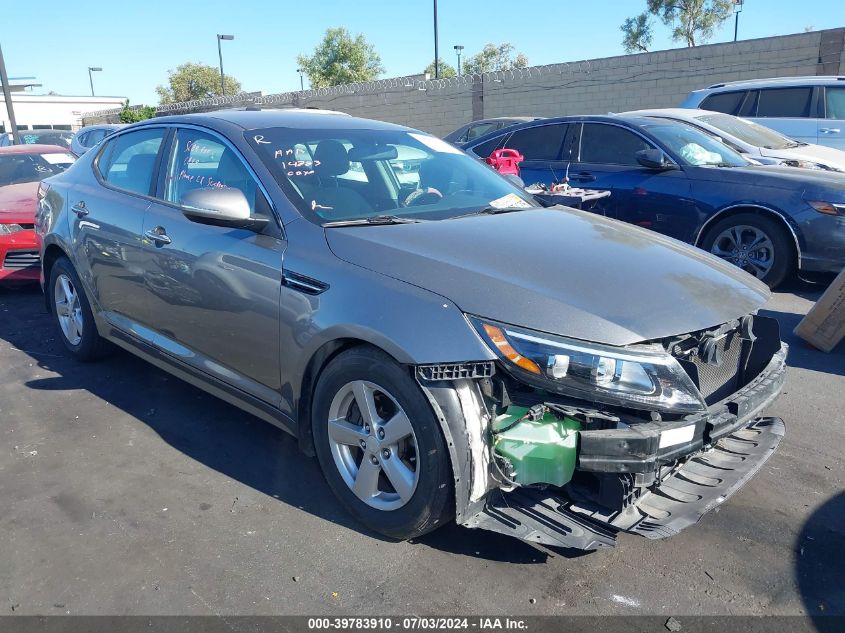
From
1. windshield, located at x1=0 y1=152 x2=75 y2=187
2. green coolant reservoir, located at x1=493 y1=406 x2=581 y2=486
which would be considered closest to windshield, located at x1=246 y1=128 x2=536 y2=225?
green coolant reservoir, located at x1=493 y1=406 x2=581 y2=486

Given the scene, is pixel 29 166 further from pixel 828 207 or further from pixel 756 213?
pixel 828 207

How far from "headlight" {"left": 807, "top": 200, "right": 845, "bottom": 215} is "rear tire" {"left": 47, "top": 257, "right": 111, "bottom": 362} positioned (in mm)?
6076

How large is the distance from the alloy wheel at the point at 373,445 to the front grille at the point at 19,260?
550 cm

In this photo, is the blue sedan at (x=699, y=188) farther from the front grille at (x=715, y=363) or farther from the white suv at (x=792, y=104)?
the front grille at (x=715, y=363)

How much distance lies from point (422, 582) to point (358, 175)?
204 cm

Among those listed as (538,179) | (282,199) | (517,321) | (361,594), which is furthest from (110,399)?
(538,179)

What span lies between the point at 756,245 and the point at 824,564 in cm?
467

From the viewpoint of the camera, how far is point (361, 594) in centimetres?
268

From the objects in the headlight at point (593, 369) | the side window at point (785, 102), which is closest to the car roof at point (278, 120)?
the headlight at point (593, 369)

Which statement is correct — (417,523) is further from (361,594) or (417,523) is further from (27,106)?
(27,106)

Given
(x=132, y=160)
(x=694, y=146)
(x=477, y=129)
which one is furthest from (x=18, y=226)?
(x=477, y=129)

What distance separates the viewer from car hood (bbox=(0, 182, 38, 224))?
706 centimetres

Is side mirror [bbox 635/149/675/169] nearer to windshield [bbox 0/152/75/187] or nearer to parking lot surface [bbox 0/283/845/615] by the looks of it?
parking lot surface [bbox 0/283/845/615]

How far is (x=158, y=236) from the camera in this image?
394 centimetres
